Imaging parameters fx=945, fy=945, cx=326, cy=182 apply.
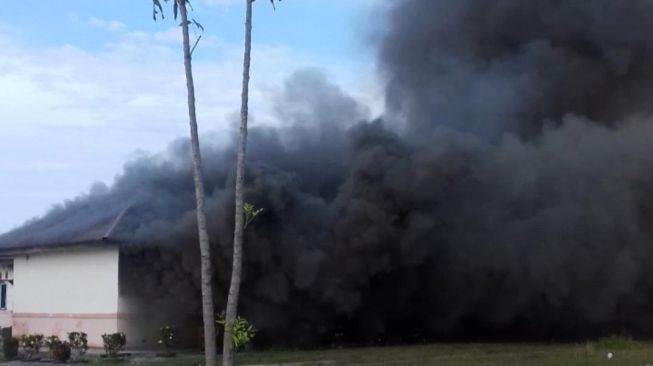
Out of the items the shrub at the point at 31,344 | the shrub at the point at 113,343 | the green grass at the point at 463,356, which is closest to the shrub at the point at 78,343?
the shrub at the point at 31,344

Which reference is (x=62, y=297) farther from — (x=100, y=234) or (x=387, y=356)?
(x=387, y=356)

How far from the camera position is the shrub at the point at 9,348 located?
84.9 ft

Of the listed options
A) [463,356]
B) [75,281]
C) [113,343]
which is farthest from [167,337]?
[463,356]

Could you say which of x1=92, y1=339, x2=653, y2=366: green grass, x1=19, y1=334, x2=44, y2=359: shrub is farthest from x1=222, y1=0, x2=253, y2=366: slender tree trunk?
x1=19, y1=334, x2=44, y2=359: shrub

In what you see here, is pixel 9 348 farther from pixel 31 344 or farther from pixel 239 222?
pixel 239 222

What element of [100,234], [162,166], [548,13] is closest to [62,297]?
[100,234]

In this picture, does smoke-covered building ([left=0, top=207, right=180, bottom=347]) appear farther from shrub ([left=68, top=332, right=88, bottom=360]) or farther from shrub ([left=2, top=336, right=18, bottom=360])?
shrub ([left=2, top=336, right=18, bottom=360])

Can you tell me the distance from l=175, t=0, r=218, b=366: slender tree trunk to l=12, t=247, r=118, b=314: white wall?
1392 cm

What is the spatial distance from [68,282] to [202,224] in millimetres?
16347

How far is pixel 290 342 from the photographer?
27.6 meters

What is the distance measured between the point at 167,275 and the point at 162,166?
6.03 meters

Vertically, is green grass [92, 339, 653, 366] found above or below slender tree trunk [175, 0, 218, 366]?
below

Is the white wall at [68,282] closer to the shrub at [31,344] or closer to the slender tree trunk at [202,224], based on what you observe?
the shrub at [31,344]

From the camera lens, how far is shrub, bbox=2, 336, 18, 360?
25875 millimetres
